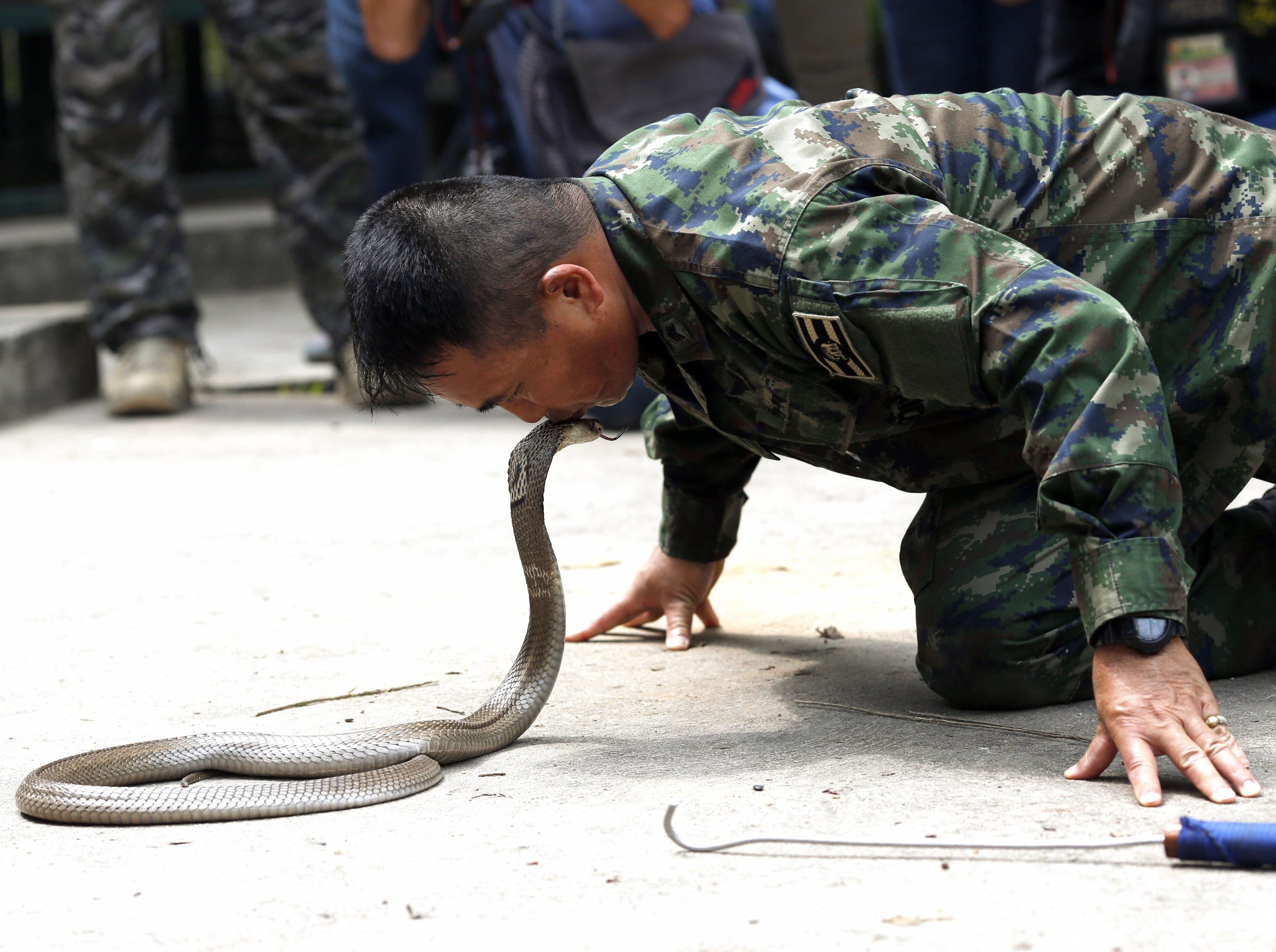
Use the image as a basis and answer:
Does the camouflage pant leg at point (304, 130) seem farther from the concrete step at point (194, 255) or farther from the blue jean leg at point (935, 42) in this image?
the concrete step at point (194, 255)

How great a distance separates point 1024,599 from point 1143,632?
1.78ft

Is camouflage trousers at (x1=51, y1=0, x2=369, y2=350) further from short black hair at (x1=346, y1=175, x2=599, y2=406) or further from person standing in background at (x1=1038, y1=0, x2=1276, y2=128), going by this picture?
short black hair at (x1=346, y1=175, x2=599, y2=406)

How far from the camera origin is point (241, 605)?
3.50 meters

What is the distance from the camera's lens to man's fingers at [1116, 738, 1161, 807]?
6.68 ft

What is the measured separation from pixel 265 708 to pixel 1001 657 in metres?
1.29

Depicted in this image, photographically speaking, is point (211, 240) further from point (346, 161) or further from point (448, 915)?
point (448, 915)

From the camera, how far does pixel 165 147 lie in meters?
5.82

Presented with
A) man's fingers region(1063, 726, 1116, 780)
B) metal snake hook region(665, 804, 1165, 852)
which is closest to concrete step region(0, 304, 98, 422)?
metal snake hook region(665, 804, 1165, 852)

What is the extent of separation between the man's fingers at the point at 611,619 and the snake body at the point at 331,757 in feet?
1.55

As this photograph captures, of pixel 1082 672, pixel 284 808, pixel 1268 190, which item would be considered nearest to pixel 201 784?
pixel 284 808

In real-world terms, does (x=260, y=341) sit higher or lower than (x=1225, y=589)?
lower

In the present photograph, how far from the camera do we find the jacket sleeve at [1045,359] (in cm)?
207

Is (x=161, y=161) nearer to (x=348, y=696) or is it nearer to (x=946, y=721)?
(x=348, y=696)

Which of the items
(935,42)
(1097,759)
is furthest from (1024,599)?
(935,42)
